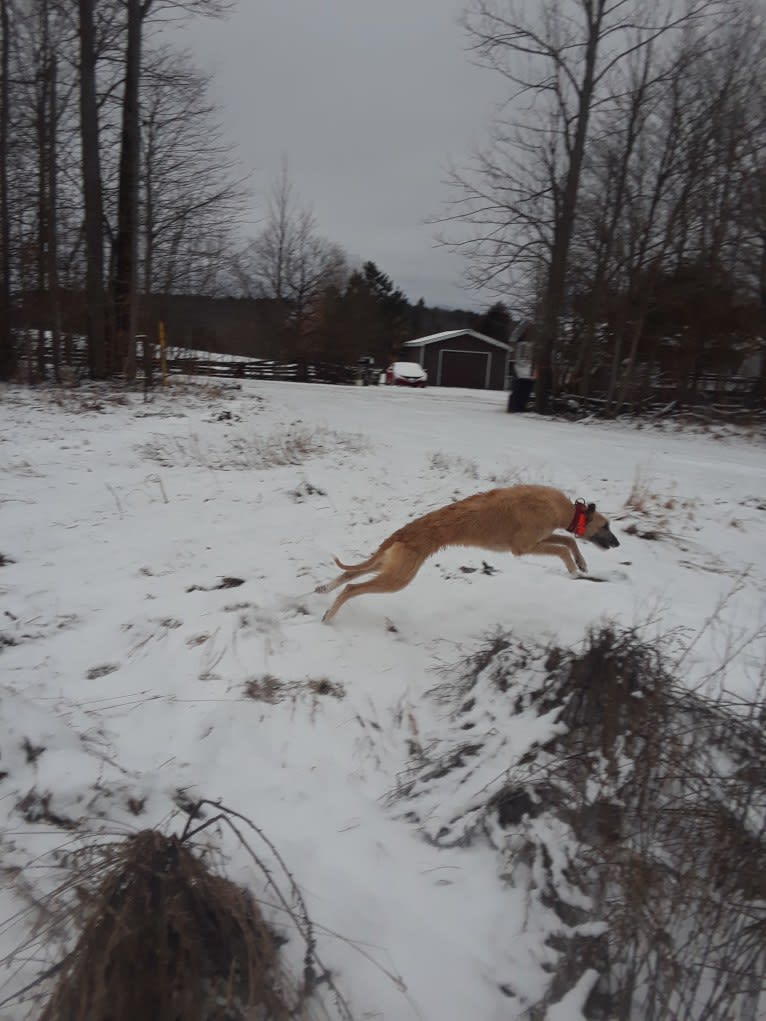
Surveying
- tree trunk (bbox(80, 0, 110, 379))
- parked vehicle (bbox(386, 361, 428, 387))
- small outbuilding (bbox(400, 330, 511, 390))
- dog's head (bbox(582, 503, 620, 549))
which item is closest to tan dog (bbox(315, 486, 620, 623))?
dog's head (bbox(582, 503, 620, 549))

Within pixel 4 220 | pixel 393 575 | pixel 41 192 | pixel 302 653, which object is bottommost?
pixel 302 653

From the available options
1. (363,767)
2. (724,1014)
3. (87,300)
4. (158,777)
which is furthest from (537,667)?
(87,300)

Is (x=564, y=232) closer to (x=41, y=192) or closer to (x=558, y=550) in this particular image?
(x=41, y=192)

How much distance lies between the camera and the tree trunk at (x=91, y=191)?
1581 centimetres

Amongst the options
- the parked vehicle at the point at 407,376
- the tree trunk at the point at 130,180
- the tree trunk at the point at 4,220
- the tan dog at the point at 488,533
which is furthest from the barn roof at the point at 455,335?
the tan dog at the point at 488,533

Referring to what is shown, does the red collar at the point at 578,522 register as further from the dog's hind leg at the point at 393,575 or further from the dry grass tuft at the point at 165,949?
the dry grass tuft at the point at 165,949

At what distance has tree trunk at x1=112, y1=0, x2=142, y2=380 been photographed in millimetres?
16125

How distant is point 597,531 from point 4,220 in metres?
18.2

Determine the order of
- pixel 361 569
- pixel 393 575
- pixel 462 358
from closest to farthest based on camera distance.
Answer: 1. pixel 393 575
2. pixel 361 569
3. pixel 462 358

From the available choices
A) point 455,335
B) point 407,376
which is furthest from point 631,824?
point 455,335

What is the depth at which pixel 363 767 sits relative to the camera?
2.87 meters

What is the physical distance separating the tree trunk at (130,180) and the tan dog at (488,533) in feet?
45.9

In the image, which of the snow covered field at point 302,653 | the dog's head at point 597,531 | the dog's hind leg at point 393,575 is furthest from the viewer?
the dog's head at point 597,531

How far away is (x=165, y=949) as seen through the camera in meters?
1.67
